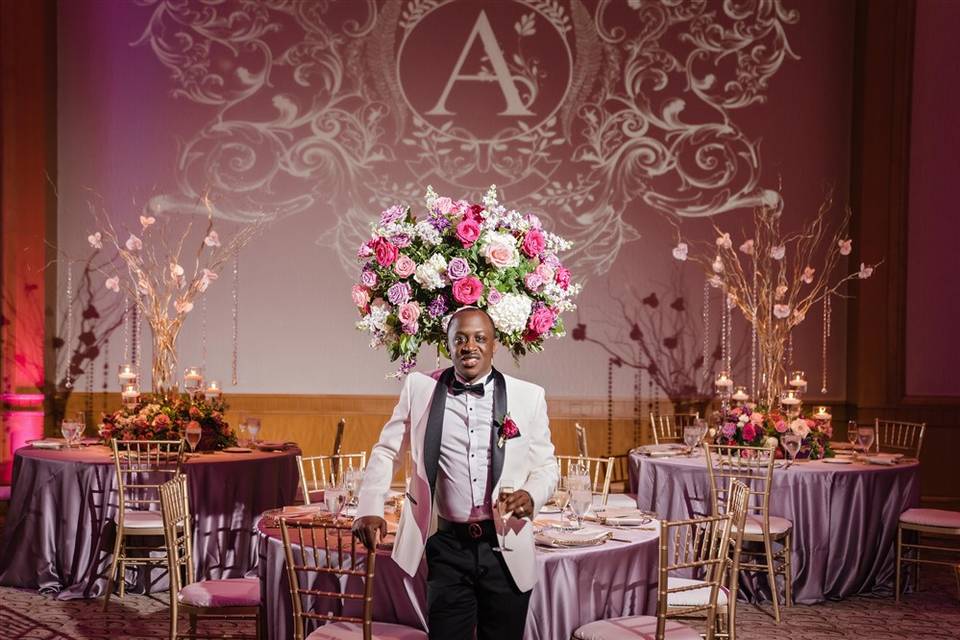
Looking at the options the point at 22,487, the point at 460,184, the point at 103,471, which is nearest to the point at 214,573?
the point at 103,471

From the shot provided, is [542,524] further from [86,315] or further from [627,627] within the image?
[86,315]

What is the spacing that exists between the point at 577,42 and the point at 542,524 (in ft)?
18.8

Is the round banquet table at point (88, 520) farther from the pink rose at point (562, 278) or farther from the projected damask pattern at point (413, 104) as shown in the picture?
the pink rose at point (562, 278)

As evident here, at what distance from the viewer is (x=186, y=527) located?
174 inches

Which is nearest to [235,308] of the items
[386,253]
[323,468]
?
[323,468]

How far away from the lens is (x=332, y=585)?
3.67 meters

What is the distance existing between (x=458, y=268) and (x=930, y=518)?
4.11m

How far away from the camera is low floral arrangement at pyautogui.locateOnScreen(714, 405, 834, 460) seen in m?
6.50

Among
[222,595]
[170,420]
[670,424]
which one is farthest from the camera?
[670,424]

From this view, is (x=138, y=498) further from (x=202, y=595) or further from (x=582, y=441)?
(x=582, y=441)

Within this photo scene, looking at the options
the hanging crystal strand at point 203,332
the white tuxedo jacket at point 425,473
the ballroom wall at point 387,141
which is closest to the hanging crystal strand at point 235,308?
the ballroom wall at point 387,141

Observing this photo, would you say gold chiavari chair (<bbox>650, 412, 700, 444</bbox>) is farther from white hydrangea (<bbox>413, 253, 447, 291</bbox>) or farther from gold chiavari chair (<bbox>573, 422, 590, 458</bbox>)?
white hydrangea (<bbox>413, 253, 447, 291</bbox>)

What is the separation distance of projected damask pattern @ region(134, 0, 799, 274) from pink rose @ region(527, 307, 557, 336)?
5.19 m

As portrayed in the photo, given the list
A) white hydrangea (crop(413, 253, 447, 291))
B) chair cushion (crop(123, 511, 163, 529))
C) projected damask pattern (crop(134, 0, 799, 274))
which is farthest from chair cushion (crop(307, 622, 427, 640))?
projected damask pattern (crop(134, 0, 799, 274))
